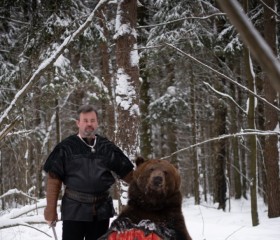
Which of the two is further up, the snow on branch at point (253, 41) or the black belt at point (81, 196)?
the snow on branch at point (253, 41)

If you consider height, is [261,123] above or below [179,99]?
below

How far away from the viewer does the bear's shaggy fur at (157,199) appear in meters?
3.11

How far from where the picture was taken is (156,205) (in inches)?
124

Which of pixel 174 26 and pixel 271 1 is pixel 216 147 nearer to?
pixel 174 26

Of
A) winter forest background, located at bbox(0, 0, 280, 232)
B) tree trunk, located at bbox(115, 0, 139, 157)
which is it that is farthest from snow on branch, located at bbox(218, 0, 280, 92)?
tree trunk, located at bbox(115, 0, 139, 157)

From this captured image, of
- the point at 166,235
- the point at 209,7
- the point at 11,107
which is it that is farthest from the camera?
the point at 209,7

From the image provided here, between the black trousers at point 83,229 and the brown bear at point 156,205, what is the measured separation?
23.1 inches

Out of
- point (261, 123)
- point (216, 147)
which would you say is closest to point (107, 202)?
point (216, 147)

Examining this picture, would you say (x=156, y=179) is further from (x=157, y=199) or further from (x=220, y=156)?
(x=220, y=156)

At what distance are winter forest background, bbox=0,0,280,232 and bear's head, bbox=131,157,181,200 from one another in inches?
36.2

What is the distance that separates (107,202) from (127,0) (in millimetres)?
2980

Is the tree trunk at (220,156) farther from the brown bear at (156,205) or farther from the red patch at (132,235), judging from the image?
the red patch at (132,235)

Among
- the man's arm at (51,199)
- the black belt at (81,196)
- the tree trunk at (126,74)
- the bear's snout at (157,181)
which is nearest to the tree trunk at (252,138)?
the tree trunk at (126,74)

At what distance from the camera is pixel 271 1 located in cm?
833
